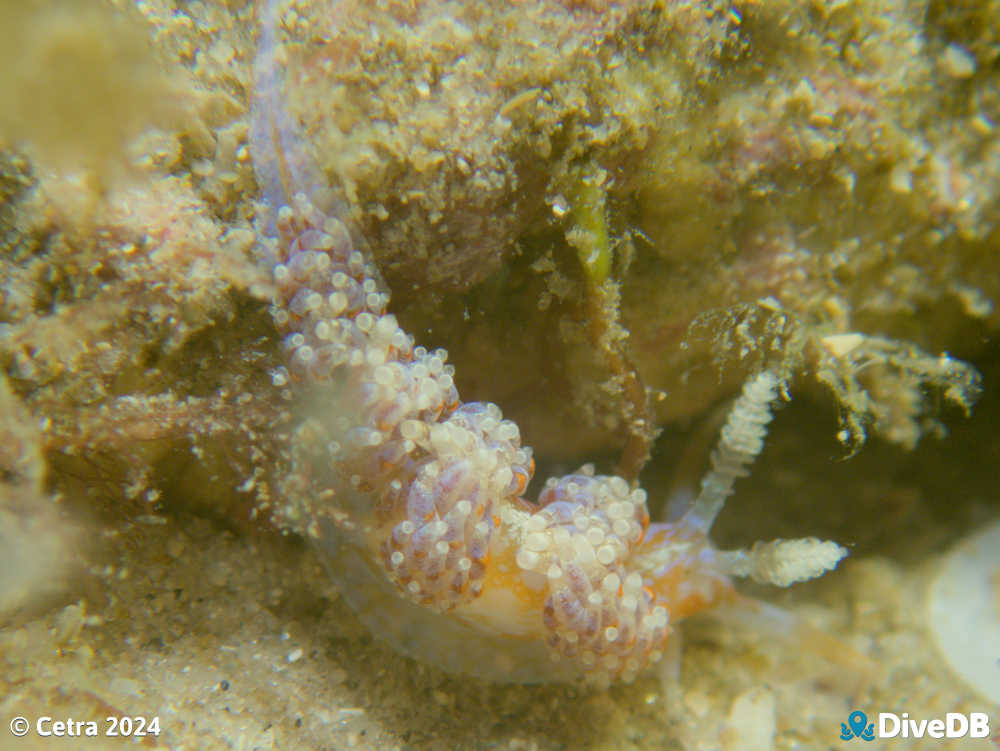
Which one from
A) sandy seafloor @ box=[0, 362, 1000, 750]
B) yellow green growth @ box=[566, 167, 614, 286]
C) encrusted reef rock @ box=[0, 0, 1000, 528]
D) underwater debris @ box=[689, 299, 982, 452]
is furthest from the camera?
underwater debris @ box=[689, 299, 982, 452]

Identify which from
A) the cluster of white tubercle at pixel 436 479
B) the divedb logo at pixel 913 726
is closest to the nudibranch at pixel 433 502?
the cluster of white tubercle at pixel 436 479

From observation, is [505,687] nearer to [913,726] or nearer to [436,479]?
[436,479]

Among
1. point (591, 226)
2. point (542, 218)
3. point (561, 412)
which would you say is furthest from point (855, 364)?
point (542, 218)

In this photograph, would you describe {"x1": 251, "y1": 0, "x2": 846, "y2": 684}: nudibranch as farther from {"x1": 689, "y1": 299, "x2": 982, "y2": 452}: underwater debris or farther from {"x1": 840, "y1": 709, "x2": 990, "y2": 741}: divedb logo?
{"x1": 840, "y1": 709, "x2": 990, "y2": 741}: divedb logo

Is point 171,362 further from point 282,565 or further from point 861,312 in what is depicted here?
point 861,312

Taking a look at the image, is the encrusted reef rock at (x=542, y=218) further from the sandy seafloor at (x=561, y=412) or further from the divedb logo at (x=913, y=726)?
the divedb logo at (x=913, y=726)

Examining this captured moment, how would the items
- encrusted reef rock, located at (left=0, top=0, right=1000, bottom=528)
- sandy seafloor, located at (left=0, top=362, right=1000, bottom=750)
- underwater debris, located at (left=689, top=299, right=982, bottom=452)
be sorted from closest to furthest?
encrusted reef rock, located at (left=0, top=0, right=1000, bottom=528) < sandy seafloor, located at (left=0, top=362, right=1000, bottom=750) < underwater debris, located at (left=689, top=299, right=982, bottom=452)

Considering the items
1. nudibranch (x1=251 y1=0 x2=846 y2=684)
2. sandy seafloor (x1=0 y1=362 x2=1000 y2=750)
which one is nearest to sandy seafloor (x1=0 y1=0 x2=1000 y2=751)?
sandy seafloor (x1=0 y1=362 x2=1000 y2=750)
